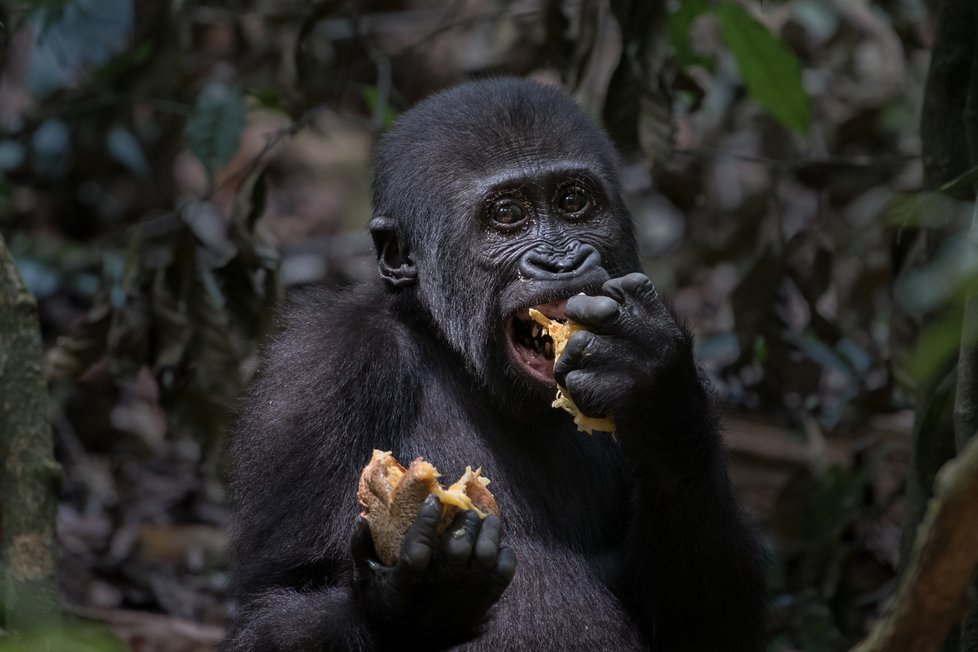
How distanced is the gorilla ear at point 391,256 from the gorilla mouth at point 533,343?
1.76ft

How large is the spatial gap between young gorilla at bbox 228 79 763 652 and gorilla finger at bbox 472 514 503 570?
0.13ft

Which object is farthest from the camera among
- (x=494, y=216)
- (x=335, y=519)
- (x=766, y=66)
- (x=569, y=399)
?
(x=766, y=66)

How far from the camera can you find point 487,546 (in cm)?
409

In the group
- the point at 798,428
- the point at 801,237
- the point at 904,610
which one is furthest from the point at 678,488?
the point at 798,428

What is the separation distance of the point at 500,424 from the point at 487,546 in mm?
1193

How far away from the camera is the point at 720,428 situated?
4816 millimetres

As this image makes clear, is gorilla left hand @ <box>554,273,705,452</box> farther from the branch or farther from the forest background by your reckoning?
the branch

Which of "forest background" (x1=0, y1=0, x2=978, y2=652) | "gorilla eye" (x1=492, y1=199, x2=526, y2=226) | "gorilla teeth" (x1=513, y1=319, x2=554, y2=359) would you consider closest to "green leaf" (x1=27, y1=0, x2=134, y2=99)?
"forest background" (x1=0, y1=0, x2=978, y2=652)

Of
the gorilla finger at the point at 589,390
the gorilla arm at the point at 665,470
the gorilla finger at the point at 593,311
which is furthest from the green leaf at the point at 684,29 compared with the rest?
the gorilla finger at the point at 589,390

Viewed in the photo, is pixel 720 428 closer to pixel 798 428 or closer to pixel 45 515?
pixel 45 515

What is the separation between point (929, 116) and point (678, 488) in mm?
2185

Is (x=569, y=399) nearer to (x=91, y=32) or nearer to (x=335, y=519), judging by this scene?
(x=335, y=519)

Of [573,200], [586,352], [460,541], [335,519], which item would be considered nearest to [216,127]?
[573,200]

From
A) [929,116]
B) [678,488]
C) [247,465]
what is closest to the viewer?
[678,488]
